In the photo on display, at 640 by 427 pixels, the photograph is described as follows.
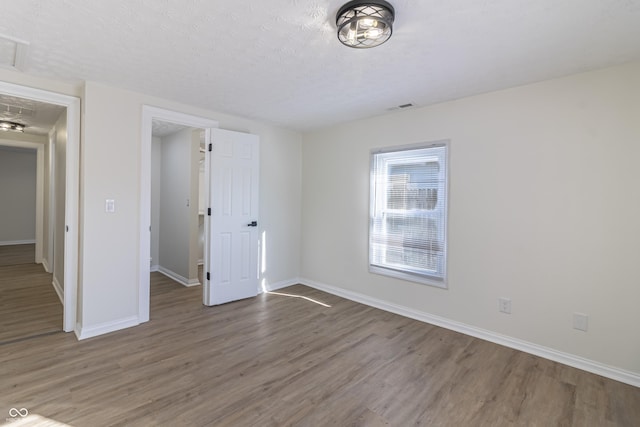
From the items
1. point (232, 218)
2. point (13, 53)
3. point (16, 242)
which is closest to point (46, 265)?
point (16, 242)

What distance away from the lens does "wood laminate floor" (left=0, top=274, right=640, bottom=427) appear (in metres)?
1.87

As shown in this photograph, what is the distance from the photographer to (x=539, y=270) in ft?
8.81

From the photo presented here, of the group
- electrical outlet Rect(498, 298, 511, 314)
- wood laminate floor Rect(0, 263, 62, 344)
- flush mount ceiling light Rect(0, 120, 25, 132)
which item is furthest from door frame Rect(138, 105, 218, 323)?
electrical outlet Rect(498, 298, 511, 314)

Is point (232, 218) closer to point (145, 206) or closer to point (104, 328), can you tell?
point (145, 206)

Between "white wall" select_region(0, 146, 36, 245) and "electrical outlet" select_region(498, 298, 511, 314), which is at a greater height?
"white wall" select_region(0, 146, 36, 245)

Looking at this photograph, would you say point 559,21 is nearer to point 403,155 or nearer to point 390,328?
point 403,155

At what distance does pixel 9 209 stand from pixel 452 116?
33.3 ft

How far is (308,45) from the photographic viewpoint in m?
2.10

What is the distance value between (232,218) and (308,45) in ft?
7.84

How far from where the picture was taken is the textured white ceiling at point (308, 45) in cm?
171

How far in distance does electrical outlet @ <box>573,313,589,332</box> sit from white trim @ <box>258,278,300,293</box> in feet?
11.1

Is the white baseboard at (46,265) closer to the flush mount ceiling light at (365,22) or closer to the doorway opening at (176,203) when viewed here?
the doorway opening at (176,203)

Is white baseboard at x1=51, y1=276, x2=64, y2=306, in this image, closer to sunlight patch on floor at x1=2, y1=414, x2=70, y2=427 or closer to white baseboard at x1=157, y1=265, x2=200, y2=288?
white baseboard at x1=157, y1=265, x2=200, y2=288

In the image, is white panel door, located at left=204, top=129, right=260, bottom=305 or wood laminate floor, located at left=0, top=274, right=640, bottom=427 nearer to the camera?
wood laminate floor, located at left=0, top=274, right=640, bottom=427
